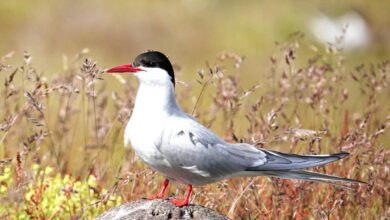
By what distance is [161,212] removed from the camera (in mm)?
4633

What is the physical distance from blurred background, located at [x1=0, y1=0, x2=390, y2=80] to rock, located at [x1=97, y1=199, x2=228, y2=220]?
10.6 meters

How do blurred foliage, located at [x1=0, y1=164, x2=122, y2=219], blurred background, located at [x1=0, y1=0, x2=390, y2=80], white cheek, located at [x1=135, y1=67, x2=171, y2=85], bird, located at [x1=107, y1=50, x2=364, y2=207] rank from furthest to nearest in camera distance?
blurred background, located at [x1=0, y1=0, x2=390, y2=80]
blurred foliage, located at [x1=0, y1=164, x2=122, y2=219]
white cheek, located at [x1=135, y1=67, x2=171, y2=85]
bird, located at [x1=107, y1=50, x2=364, y2=207]

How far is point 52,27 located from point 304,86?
35.0 feet

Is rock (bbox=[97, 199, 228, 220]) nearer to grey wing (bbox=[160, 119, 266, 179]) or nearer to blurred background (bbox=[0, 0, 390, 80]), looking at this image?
grey wing (bbox=[160, 119, 266, 179])

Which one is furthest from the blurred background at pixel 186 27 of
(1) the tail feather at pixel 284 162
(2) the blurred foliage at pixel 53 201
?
(1) the tail feather at pixel 284 162

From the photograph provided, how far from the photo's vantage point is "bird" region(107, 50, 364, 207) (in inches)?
179

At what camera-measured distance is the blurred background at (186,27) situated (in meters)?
16.0

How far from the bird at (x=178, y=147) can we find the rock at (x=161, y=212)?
0.05 meters

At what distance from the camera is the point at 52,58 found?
15.3 meters

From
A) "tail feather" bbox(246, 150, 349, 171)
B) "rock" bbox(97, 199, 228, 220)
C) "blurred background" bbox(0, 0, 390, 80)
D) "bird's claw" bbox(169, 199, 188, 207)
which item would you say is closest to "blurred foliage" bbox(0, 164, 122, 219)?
"rock" bbox(97, 199, 228, 220)

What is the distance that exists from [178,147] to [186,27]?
12.6 m

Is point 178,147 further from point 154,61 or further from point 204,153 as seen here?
point 154,61

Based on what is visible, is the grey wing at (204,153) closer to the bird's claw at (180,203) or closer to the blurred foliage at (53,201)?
the bird's claw at (180,203)

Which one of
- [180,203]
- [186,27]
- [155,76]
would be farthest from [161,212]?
[186,27]
